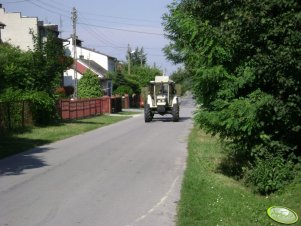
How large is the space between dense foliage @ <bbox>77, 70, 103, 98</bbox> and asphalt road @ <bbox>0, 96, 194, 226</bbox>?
36.5 meters

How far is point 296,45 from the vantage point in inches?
405

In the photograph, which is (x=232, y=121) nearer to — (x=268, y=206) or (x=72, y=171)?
(x=268, y=206)

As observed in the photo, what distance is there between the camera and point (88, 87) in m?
56.9

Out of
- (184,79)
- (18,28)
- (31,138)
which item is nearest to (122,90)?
(18,28)

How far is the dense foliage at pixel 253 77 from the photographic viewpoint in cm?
1061

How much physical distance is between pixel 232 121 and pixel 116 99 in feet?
144

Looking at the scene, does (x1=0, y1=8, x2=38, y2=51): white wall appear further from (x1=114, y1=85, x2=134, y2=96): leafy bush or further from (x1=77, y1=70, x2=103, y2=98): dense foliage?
(x1=114, y1=85, x2=134, y2=96): leafy bush

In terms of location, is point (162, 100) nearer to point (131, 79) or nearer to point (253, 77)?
point (253, 77)

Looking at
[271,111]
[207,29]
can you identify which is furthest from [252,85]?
[207,29]

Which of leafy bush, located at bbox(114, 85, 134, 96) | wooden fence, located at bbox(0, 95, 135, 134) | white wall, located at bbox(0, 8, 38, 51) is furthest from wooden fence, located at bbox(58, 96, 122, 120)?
leafy bush, located at bbox(114, 85, 134, 96)

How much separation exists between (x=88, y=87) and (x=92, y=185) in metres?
45.9

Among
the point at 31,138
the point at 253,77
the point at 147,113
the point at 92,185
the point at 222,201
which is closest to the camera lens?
the point at 222,201

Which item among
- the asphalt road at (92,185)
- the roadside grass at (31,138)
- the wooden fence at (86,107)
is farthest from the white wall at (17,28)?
the asphalt road at (92,185)

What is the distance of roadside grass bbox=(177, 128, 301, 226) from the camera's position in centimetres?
837
